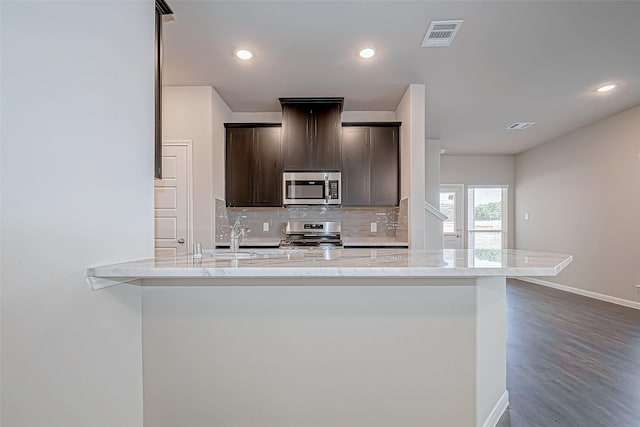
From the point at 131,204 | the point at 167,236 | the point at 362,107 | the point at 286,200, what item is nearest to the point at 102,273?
the point at 131,204

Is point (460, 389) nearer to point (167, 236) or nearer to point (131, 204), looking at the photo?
point (131, 204)

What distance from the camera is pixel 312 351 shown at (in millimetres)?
1433

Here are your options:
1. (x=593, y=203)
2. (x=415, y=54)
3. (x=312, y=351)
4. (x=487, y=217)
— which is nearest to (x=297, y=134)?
(x=415, y=54)

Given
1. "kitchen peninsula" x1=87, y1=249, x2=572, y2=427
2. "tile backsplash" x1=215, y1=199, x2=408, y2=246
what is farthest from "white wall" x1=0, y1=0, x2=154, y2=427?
"tile backsplash" x1=215, y1=199, x2=408, y2=246

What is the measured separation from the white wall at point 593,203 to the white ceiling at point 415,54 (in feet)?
1.89

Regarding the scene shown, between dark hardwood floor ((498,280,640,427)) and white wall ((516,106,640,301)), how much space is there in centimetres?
75

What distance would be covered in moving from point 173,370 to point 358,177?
10.1 feet

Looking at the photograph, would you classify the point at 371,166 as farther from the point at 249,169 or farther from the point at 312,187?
the point at 249,169

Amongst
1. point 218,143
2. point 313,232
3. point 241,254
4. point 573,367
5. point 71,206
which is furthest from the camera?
point 313,232

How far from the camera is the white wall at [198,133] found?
11.3 ft

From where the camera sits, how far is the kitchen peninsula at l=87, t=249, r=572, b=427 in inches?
55.6

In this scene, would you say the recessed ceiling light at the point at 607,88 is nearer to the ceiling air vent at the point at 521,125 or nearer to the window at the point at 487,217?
the ceiling air vent at the point at 521,125

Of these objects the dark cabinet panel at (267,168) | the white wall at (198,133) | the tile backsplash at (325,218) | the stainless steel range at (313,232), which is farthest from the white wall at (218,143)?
the stainless steel range at (313,232)

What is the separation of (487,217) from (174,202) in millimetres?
6373
